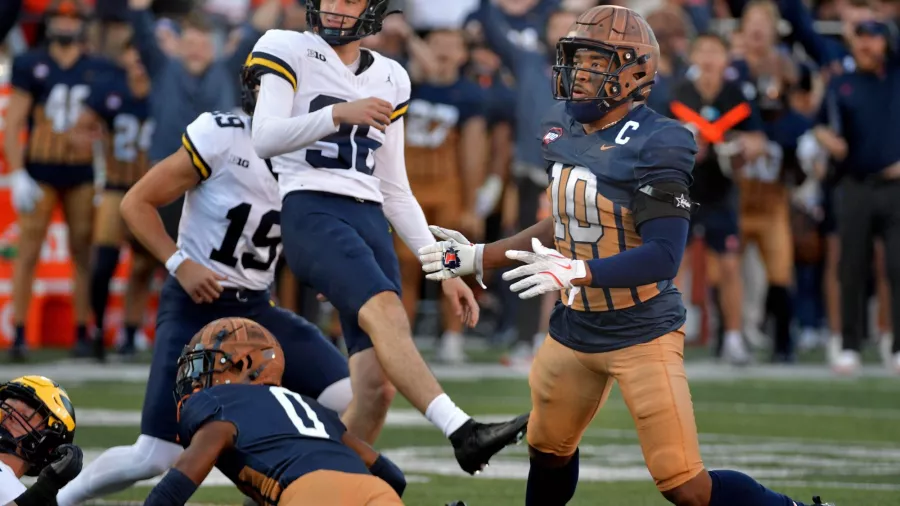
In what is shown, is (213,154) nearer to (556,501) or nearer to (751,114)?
(556,501)

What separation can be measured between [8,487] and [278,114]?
1.52 metres

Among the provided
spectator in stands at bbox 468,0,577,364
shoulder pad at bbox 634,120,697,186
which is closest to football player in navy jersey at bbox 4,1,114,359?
spectator in stands at bbox 468,0,577,364

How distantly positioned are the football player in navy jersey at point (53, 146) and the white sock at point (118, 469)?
6093 millimetres

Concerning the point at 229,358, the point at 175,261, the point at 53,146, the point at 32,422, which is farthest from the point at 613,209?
the point at 53,146

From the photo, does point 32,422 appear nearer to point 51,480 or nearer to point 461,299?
point 51,480

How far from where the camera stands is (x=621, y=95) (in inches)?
174

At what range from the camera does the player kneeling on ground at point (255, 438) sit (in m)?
3.93

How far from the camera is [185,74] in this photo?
36.2 feet

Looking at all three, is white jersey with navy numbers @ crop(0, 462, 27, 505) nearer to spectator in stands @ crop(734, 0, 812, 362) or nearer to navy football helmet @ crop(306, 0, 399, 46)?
navy football helmet @ crop(306, 0, 399, 46)

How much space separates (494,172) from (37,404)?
872 centimetres

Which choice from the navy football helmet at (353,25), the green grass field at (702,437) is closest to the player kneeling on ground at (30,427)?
the green grass field at (702,437)

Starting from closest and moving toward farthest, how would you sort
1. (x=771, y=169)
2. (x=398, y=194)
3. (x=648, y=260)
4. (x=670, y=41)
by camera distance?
1. (x=648, y=260)
2. (x=398, y=194)
3. (x=771, y=169)
4. (x=670, y=41)

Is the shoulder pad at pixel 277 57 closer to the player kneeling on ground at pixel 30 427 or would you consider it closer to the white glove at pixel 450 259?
the white glove at pixel 450 259

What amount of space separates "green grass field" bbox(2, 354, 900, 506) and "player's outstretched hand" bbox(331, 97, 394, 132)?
4.51ft
